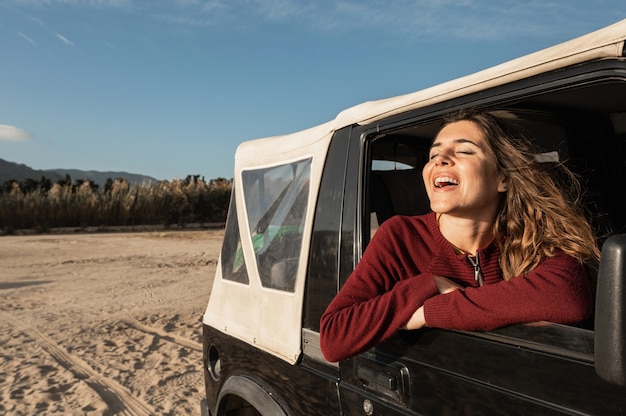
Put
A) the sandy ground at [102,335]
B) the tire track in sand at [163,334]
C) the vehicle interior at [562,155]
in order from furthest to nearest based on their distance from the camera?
the tire track in sand at [163,334], the sandy ground at [102,335], the vehicle interior at [562,155]

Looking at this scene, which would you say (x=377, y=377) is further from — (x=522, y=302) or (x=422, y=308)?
(x=522, y=302)

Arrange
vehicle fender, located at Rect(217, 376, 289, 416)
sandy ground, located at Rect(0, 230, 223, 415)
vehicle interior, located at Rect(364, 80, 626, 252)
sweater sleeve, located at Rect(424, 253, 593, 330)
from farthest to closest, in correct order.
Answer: sandy ground, located at Rect(0, 230, 223, 415)
vehicle interior, located at Rect(364, 80, 626, 252)
vehicle fender, located at Rect(217, 376, 289, 416)
sweater sleeve, located at Rect(424, 253, 593, 330)

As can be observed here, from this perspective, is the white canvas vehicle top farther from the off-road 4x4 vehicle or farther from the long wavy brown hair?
the long wavy brown hair

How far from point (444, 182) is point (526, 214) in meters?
0.30

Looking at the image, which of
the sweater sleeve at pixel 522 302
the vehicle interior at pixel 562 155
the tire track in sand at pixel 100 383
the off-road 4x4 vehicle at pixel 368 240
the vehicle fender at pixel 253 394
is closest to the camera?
the off-road 4x4 vehicle at pixel 368 240

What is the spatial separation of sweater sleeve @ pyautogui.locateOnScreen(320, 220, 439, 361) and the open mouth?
0.22m

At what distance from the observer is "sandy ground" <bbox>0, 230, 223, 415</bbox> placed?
472 centimetres

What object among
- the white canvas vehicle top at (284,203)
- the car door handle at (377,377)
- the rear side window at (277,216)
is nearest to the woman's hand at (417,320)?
the car door handle at (377,377)

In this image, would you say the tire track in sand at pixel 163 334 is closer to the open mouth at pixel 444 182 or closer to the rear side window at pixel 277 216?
the rear side window at pixel 277 216

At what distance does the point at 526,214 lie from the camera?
5.49 ft

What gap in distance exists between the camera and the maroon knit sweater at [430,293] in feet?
4.22

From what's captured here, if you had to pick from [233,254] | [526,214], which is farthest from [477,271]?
[233,254]

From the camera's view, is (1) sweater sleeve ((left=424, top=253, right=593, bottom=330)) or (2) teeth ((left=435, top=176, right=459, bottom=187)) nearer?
(1) sweater sleeve ((left=424, top=253, right=593, bottom=330))

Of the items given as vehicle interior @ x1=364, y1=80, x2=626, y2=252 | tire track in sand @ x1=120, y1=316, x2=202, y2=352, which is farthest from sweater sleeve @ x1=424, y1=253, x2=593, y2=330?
tire track in sand @ x1=120, y1=316, x2=202, y2=352
